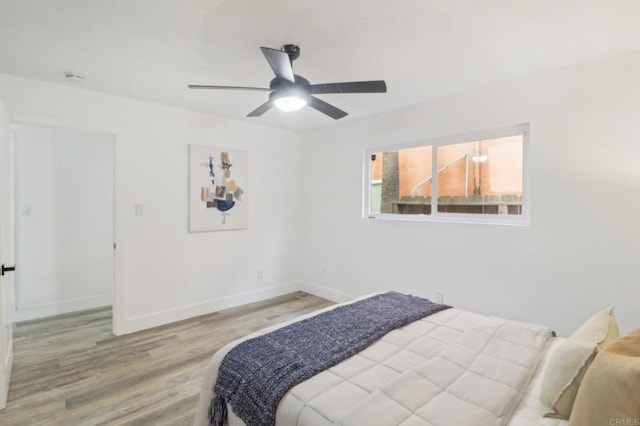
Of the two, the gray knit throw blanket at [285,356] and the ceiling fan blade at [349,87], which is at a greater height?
the ceiling fan blade at [349,87]

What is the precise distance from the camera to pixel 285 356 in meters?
1.53

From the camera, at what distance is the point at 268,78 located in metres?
2.65

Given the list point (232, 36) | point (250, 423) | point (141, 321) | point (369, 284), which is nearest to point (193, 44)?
point (232, 36)

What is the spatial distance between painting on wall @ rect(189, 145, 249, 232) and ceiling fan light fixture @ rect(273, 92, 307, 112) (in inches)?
75.0

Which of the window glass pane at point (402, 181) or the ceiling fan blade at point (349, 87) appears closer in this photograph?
the ceiling fan blade at point (349, 87)

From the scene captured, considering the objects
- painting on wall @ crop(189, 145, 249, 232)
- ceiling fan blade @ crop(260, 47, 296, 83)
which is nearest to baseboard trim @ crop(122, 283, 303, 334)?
painting on wall @ crop(189, 145, 249, 232)

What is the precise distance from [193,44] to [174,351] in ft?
8.34

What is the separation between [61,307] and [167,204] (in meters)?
1.90

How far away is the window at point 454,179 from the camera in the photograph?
9.46ft

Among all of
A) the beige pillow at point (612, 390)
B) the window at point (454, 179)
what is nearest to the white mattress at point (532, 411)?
the beige pillow at point (612, 390)

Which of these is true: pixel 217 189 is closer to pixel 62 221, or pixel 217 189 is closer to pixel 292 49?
pixel 62 221

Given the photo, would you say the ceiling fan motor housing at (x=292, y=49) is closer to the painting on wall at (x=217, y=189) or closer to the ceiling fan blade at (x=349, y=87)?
the ceiling fan blade at (x=349, y=87)

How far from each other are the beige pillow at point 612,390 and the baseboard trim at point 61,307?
477cm

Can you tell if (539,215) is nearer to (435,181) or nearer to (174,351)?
(435,181)
